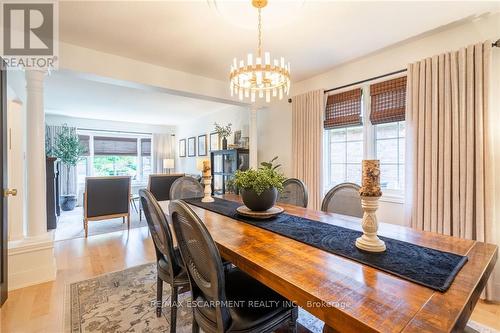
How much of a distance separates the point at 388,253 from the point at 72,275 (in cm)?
292

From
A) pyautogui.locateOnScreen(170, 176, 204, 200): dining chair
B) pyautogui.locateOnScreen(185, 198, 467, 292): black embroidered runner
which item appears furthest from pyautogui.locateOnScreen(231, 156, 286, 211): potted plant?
pyautogui.locateOnScreen(170, 176, 204, 200): dining chair

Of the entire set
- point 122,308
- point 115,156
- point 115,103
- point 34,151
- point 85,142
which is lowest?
point 122,308

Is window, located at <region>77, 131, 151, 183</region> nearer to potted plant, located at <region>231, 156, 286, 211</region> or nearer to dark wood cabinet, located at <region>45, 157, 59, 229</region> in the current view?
dark wood cabinet, located at <region>45, 157, 59, 229</region>

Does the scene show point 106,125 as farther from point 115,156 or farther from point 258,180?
point 258,180

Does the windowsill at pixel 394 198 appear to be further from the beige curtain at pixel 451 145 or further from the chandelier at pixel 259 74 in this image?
the chandelier at pixel 259 74

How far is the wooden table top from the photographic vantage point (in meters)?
0.67

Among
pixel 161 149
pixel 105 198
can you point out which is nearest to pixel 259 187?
pixel 105 198

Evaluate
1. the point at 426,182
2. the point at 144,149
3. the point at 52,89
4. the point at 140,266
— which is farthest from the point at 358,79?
the point at 144,149

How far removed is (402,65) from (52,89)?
5.35 m

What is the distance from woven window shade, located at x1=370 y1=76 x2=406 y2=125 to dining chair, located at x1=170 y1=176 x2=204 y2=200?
7.25 feet

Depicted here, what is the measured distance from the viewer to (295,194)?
246 cm

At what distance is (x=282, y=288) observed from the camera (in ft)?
2.93

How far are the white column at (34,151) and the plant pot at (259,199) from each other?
7.03 feet

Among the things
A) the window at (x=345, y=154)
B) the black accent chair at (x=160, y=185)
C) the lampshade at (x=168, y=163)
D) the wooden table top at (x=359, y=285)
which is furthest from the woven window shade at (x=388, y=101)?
the lampshade at (x=168, y=163)
